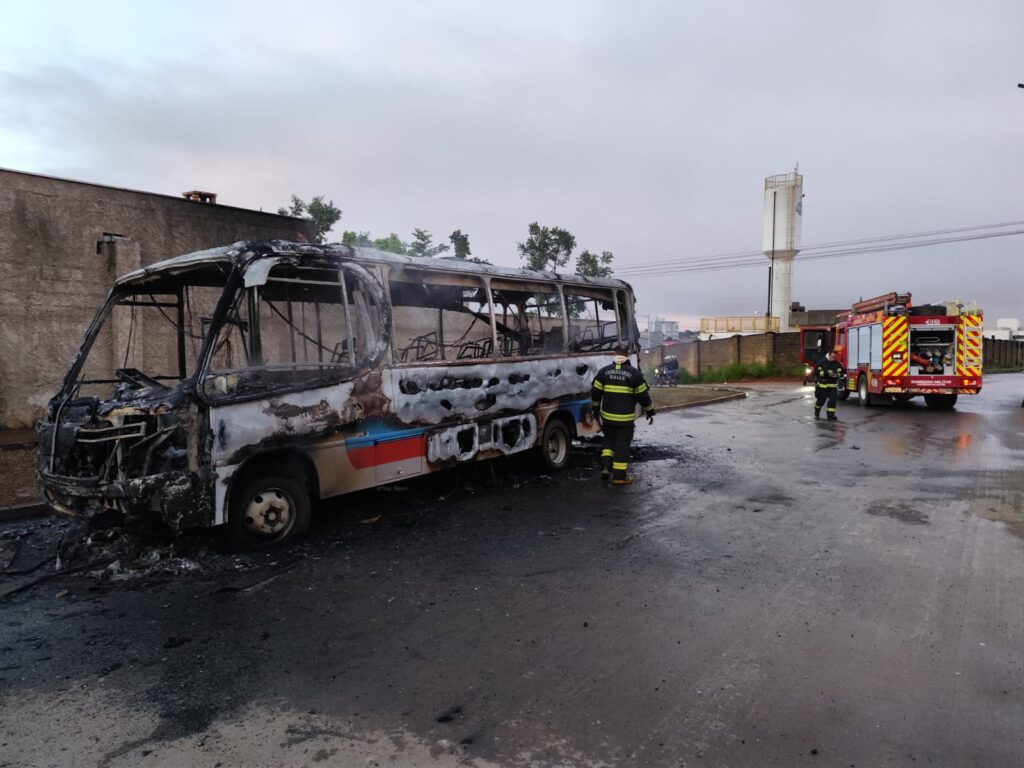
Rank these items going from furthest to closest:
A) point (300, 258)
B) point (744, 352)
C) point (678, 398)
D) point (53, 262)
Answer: point (744, 352)
point (678, 398)
point (53, 262)
point (300, 258)

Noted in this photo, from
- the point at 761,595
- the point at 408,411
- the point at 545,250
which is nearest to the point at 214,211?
the point at 408,411

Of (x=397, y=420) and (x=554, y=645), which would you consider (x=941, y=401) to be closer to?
(x=397, y=420)


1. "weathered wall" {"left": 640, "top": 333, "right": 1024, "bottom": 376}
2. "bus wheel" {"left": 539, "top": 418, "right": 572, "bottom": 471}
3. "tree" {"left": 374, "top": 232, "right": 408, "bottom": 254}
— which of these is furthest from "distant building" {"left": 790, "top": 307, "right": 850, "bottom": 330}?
"bus wheel" {"left": 539, "top": 418, "right": 572, "bottom": 471}

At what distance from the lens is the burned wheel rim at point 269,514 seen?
526 cm

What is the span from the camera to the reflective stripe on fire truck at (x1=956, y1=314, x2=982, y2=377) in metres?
16.8

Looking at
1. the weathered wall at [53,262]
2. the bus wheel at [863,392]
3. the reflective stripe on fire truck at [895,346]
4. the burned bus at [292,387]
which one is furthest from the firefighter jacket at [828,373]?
the weathered wall at [53,262]

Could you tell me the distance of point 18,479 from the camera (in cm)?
779

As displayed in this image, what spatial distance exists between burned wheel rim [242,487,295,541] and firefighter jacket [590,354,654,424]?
4.04 meters

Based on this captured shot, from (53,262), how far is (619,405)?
9.73m

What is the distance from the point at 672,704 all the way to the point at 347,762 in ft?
4.84

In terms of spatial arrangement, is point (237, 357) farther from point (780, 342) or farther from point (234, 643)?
point (780, 342)

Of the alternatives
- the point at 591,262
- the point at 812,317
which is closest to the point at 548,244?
the point at 591,262

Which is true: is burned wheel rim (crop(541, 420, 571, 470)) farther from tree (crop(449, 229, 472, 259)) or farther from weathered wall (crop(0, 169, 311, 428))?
tree (crop(449, 229, 472, 259))

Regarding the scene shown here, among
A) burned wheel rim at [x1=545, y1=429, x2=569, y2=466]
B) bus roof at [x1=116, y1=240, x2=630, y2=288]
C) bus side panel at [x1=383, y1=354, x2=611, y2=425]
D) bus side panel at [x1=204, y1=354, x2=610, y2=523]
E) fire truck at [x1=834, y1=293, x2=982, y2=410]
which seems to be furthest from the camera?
fire truck at [x1=834, y1=293, x2=982, y2=410]
